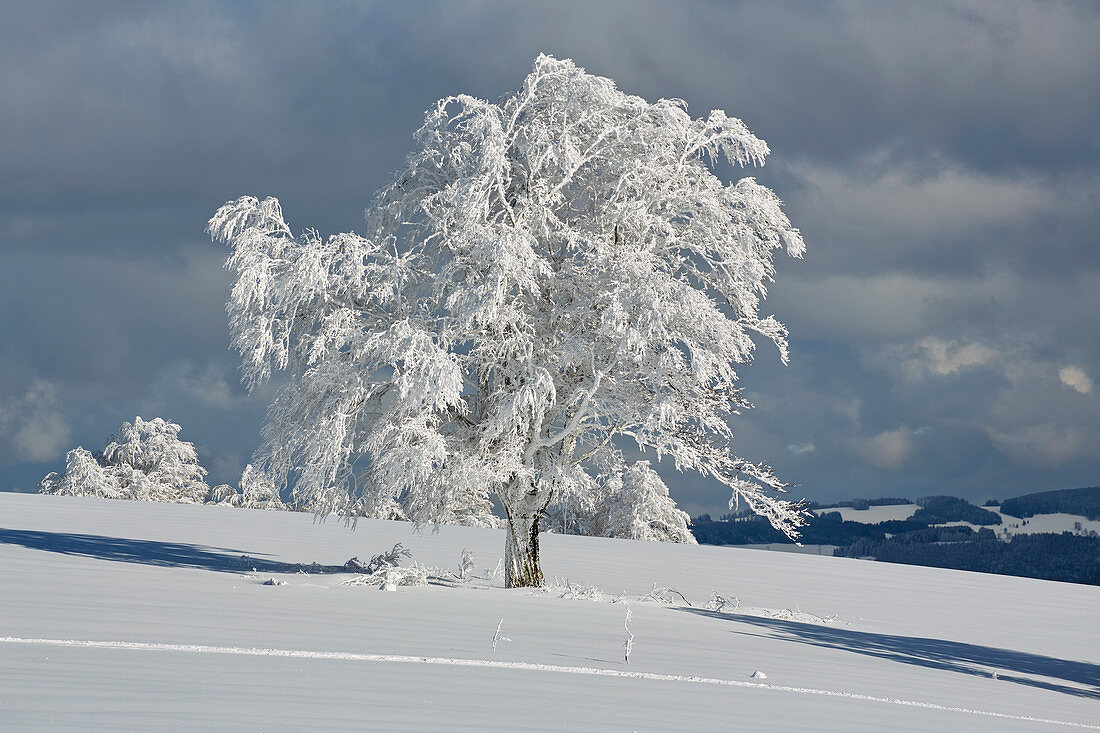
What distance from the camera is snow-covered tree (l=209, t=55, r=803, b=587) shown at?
1523 centimetres

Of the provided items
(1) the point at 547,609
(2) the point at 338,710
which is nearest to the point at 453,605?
(1) the point at 547,609

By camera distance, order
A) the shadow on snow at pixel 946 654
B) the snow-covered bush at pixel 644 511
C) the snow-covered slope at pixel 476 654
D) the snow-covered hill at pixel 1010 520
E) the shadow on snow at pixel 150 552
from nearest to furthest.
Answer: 1. the snow-covered slope at pixel 476 654
2. the shadow on snow at pixel 946 654
3. the shadow on snow at pixel 150 552
4. the snow-covered bush at pixel 644 511
5. the snow-covered hill at pixel 1010 520

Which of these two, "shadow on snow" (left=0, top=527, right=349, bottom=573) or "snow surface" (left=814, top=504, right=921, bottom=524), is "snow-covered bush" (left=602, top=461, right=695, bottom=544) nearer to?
"shadow on snow" (left=0, top=527, right=349, bottom=573)

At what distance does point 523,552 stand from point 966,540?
10565cm

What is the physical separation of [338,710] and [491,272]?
9.64m

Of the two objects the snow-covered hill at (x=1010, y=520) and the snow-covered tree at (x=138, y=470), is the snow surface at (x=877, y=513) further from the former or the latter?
the snow-covered tree at (x=138, y=470)

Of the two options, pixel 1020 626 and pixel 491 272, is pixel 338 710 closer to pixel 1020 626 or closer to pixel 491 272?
pixel 491 272

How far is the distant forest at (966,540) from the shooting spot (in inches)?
3546

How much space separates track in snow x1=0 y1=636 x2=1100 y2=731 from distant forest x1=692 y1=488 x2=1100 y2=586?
69.8m

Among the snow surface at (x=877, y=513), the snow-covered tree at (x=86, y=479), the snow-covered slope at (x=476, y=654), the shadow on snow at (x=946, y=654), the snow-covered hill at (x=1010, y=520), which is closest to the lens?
the snow-covered slope at (x=476, y=654)

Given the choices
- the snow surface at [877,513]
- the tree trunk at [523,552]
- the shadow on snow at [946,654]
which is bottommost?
the shadow on snow at [946,654]

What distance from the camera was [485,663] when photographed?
8359 mm

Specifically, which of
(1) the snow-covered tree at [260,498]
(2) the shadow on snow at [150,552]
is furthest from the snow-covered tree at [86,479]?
(2) the shadow on snow at [150,552]

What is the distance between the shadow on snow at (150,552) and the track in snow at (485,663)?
832 cm
